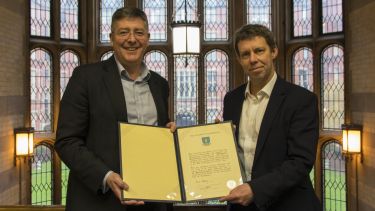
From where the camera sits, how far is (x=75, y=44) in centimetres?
826

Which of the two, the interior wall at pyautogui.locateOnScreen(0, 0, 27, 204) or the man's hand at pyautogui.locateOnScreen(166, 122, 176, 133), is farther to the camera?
the interior wall at pyautogui.locateOnScreen(0, 0, 27, 204)

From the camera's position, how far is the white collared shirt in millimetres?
2076

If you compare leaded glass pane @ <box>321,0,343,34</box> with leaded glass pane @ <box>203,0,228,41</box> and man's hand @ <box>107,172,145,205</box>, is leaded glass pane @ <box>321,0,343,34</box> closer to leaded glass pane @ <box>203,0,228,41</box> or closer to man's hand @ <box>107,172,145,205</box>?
leaded glass pane @ <box>203,0,228,41</box>

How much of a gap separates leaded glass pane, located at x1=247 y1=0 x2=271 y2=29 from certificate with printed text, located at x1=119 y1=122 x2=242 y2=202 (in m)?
6.67

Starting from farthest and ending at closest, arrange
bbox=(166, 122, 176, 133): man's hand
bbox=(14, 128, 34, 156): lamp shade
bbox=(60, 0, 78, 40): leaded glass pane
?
1. bbox=(60, 0, 78, 40): leaded glass pane
2. bbox=(14, 128, 34, 156): lamp shade
3. bbox=(166, 122, 176, 133): man's hand

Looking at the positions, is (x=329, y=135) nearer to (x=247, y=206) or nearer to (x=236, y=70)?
(x=236, y=70)

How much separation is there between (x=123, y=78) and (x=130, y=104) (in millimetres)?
129

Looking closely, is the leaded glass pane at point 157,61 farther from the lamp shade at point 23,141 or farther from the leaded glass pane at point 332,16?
the leaded glass pane at point 332,16

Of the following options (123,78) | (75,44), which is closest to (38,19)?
(75,44)

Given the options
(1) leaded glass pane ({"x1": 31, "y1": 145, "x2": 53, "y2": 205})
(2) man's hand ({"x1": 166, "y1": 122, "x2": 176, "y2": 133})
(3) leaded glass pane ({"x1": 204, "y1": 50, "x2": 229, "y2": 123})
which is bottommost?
(1) leaded glass pane ({"x1": 31, "y1": 145, "x2": 53, "y2": 205})

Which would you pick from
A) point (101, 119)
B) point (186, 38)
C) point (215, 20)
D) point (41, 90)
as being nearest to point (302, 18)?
point (215, 20)

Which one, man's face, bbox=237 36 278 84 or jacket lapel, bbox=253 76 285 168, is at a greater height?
man's face, bbox=237 36 278 84

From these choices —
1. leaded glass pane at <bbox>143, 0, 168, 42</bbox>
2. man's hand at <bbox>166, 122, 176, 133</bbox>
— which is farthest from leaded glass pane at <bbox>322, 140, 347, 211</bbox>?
man's hand at <bbox>166, 122, 176, 133</bbox>

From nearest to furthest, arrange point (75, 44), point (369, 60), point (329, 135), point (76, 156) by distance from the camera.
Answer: point (76, 156)
point (369, 60)
point (329, 135)
point (75, 44)
